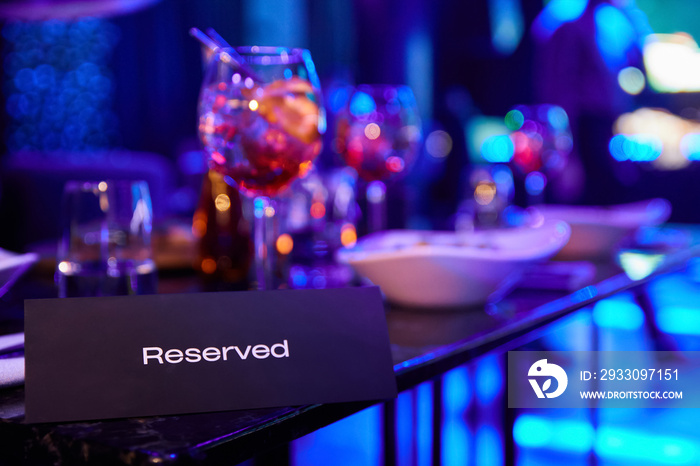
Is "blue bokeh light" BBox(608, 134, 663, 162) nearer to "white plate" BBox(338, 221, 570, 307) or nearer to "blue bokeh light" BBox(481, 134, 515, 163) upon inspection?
"blue bokeh light" BBox(481, 134, 515, 163)

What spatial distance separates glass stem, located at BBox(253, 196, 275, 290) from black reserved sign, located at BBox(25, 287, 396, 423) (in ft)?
0.42

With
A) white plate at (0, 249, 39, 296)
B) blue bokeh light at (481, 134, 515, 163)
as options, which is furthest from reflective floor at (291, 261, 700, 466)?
blue bokeh light at (481, 134, 515, 163)

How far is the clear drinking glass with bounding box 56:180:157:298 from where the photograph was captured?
2.12ft

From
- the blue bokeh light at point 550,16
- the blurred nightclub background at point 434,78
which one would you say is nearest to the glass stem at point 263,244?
the blurred nightclub background at point 434,78

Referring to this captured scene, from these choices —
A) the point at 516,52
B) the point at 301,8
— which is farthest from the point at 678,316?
the point at 301,8

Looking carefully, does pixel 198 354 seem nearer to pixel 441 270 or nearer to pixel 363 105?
pixel 441 270

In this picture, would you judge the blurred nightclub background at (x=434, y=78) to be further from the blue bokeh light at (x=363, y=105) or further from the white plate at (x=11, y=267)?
the white plate at (x=11, y=267)

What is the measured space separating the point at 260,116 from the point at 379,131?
14.6 inches

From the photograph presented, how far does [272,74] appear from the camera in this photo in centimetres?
63

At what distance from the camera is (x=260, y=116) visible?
25.2 inches

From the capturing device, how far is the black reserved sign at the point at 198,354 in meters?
0.41

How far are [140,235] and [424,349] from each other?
0.31 meters

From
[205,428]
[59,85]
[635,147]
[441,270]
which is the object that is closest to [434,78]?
[635,147]

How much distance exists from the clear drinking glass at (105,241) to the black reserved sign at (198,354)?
23cm
